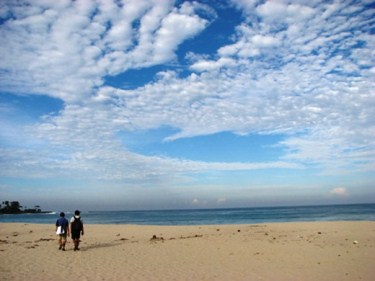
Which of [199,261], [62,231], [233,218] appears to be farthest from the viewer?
[233,218]

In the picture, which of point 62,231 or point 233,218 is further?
point 233,218

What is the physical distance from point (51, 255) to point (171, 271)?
Result: 6338 mm

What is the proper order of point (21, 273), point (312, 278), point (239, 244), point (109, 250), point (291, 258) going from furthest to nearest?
point (239, 244)
point (109, 250)
point (291, 258)
point (21, 273)
point (312, 278)

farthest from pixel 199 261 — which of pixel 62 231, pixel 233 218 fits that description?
pixel 233 218

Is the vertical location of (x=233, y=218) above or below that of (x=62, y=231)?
below

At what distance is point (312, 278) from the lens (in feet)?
33.2

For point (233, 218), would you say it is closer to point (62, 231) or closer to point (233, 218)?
point (233, 218)

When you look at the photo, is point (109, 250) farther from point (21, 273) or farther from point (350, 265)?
point (350, 265)

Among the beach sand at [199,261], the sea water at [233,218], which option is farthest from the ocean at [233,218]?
the beach sand at [199,261]

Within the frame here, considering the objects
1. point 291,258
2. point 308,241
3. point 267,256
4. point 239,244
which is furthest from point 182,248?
point 308,241

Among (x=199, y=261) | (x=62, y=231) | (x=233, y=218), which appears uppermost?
(x=62, y=231)

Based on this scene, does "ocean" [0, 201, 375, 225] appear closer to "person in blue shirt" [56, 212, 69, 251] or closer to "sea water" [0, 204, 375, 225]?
"sea water" [0, 204, 375, 225]

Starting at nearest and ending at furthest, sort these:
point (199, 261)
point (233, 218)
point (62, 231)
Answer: point (199, 261), point (62, 231), point (233, 218)

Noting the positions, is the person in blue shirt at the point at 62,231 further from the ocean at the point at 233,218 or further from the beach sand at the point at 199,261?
the ocean at the point at 233,218
